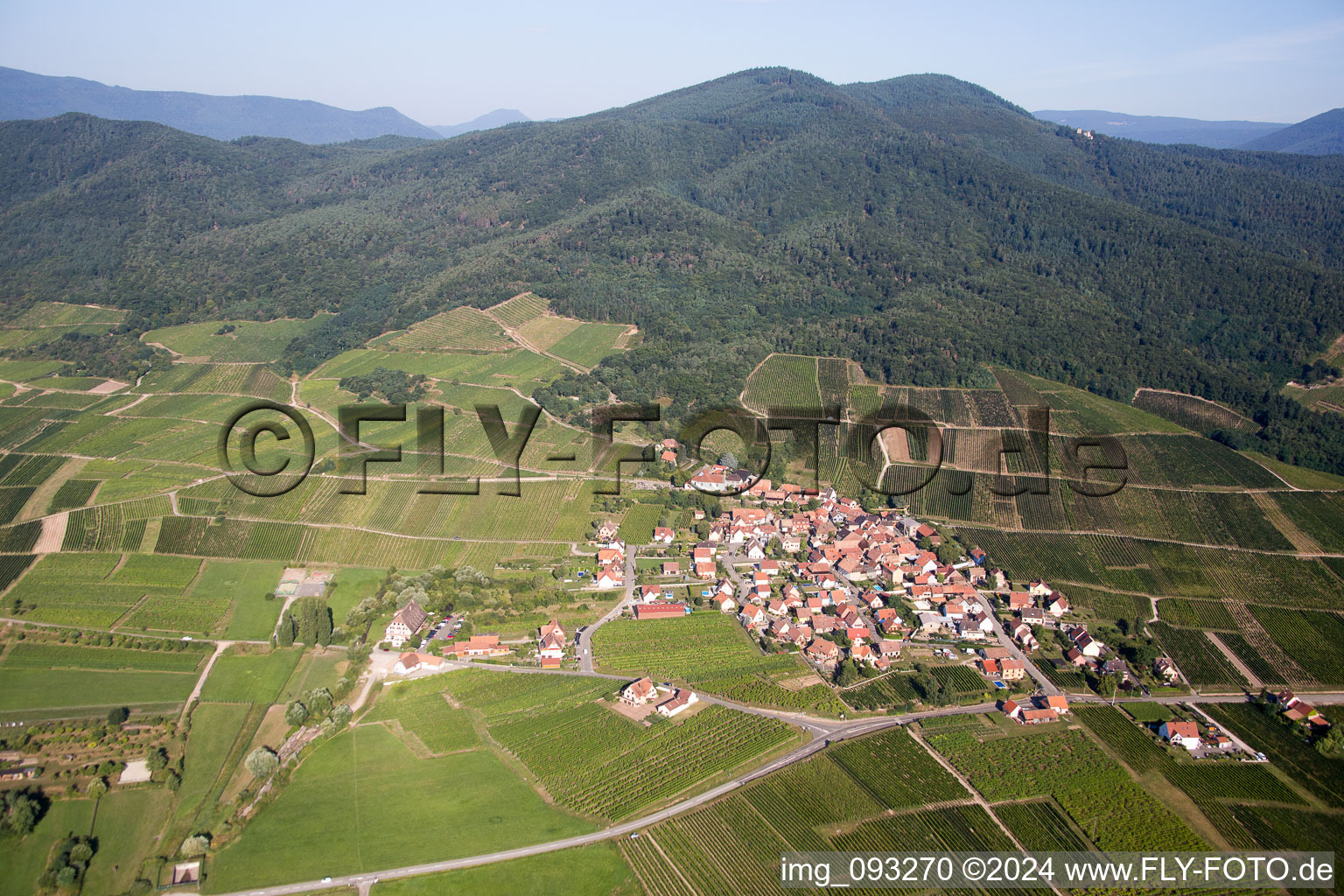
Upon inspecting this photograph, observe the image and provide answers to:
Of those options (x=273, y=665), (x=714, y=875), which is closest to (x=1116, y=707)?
(x=714, y=875)

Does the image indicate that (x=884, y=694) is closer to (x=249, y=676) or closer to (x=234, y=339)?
(x=249, y=676)

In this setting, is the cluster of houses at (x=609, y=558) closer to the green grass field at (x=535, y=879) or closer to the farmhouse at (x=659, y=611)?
the farmhouse at (x=659, y=611)

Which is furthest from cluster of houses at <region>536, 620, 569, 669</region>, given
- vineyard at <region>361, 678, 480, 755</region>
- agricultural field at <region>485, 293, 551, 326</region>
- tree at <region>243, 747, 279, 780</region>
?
agricultural field at <region>485, 293, 551, 326</region>

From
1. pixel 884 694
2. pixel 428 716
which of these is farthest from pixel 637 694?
pixel 884 694

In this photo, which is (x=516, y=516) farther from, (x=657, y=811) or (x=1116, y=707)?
(x=1116, y=707)

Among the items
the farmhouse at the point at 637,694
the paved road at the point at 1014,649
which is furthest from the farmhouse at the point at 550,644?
the paved road at the point at 1014,649
